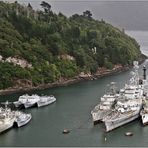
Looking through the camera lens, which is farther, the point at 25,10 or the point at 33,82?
the point at 25,10

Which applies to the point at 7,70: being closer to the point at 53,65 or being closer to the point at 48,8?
the point at 53,65

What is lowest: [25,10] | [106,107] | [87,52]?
[106,107]

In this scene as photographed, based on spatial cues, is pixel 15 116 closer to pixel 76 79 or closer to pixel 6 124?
pixel 6 124

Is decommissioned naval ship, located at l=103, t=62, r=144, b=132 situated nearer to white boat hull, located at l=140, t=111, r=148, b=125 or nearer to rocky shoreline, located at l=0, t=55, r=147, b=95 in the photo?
white boat hull, located at l=140, t=111, r=148, b=125

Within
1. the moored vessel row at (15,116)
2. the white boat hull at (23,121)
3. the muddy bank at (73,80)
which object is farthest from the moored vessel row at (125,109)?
the muddy bank at (73,80)

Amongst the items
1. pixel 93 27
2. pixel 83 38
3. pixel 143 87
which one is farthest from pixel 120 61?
pixel 143 87

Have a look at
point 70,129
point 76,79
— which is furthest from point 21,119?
point 76,79
